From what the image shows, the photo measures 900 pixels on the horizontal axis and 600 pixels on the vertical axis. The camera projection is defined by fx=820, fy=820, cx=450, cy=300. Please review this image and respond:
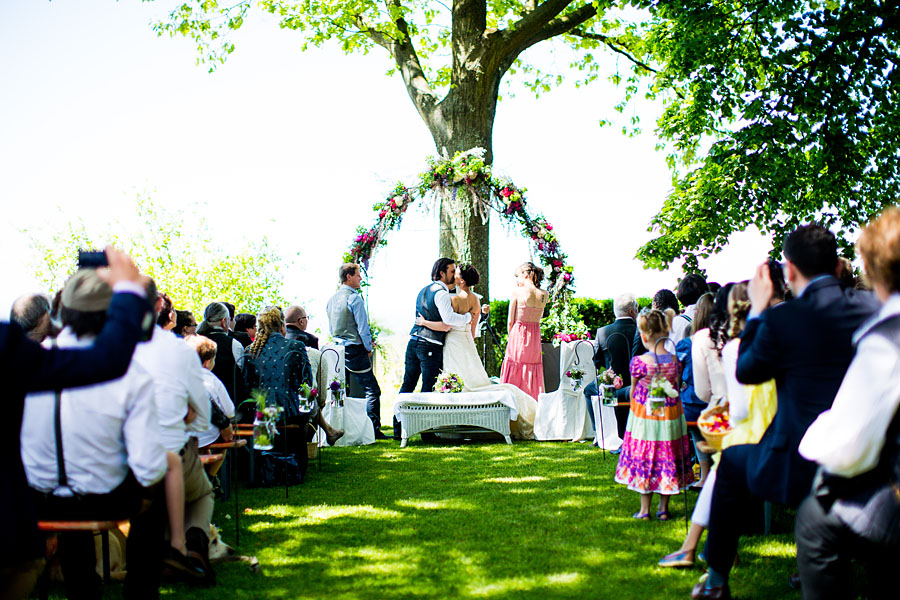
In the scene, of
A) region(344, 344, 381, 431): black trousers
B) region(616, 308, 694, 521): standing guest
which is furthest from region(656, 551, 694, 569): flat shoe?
region(344, 344, 381, 431): black trousers

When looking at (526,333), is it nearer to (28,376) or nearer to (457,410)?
(457,410)

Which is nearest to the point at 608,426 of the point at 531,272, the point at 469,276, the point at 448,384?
the point at 448,384

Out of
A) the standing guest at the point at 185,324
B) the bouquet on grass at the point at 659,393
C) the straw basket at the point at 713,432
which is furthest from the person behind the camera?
the standing guest at the point at 185,324

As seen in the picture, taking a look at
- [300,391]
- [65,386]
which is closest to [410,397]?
[300,391]

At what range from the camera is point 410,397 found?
410 inches

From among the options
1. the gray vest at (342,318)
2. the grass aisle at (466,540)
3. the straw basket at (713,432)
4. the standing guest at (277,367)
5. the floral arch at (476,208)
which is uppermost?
the floral arch at (476,208)

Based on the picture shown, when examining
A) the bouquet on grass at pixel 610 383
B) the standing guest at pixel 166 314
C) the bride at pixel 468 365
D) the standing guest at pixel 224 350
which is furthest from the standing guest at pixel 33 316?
the bride at pixel 468 365

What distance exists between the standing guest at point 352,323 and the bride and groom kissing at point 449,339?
2.03 feet

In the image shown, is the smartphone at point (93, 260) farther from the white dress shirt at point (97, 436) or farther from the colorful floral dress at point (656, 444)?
the colorful floral dress at point (656, 444)

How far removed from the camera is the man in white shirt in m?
4.28

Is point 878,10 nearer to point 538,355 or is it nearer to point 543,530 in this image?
point 538,355

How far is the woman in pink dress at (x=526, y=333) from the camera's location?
36.0 ft

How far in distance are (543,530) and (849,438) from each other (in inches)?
133

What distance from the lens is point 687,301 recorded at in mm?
7559
